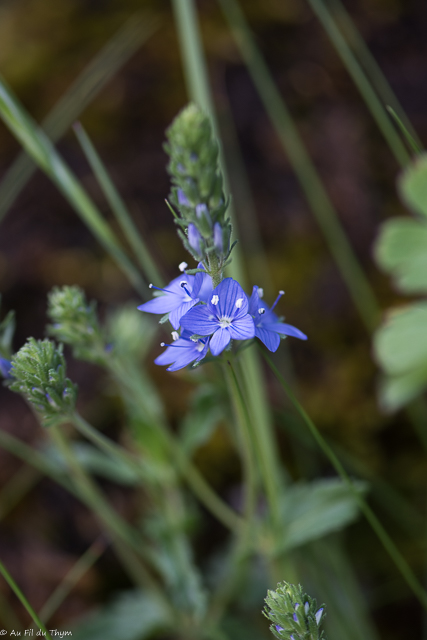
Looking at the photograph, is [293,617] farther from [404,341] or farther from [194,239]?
[404,341]

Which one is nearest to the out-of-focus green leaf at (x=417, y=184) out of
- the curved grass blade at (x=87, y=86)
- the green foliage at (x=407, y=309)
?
the green foliage at (x=407, y=309)

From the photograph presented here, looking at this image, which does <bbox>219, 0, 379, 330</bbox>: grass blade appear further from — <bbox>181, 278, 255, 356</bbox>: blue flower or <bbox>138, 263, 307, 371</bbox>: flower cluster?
<bbox>181, 278, 255, 356</bbox>: blue flower

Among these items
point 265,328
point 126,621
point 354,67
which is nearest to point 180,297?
point 265,328

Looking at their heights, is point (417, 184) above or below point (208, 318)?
above

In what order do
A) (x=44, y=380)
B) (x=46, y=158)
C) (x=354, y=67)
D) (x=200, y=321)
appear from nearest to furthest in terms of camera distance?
(x=200, y=321) < (x=44, y=380) < (x=46, y=158) < (x=354, y=67)

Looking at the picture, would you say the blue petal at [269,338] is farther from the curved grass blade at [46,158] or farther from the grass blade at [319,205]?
the grass blade at [319,205]

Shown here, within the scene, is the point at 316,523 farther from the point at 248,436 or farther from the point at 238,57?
the point at 238,57

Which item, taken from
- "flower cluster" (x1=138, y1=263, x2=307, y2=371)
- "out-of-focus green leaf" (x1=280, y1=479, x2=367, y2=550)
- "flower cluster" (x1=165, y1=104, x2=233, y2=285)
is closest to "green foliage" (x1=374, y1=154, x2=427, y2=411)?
"out-of-focus green leaf" (x1=280, y1=479, x2=367, y2=550)
